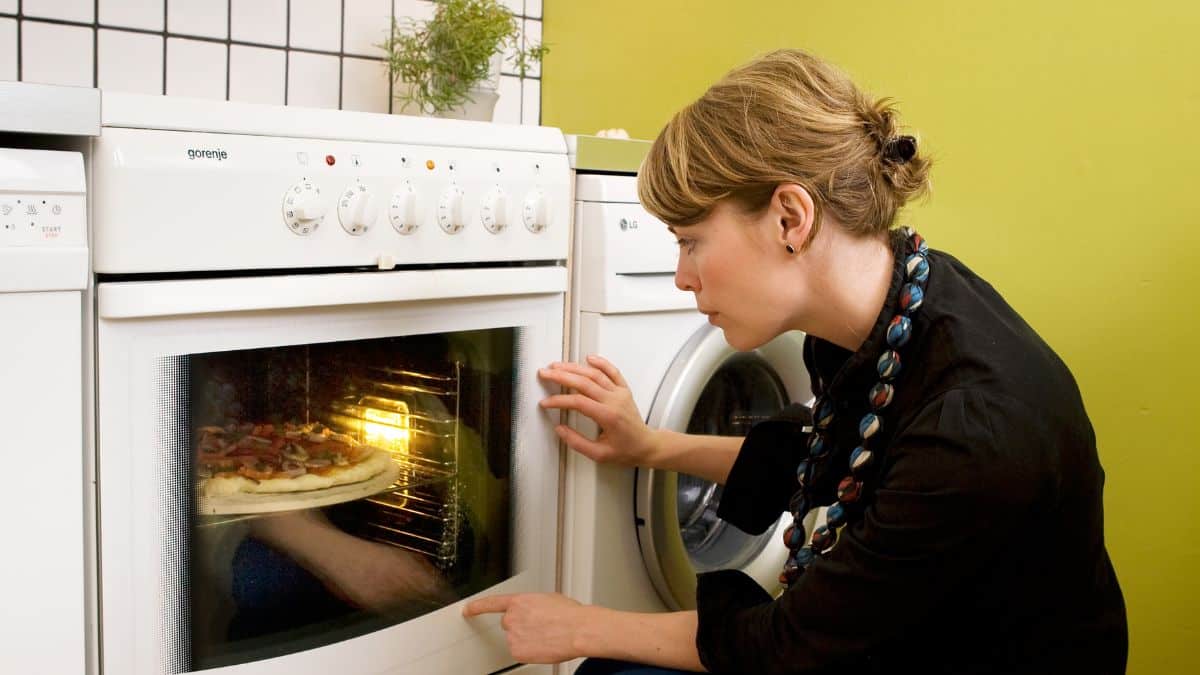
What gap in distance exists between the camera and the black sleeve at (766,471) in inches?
50.9

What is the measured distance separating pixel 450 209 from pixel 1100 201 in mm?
876

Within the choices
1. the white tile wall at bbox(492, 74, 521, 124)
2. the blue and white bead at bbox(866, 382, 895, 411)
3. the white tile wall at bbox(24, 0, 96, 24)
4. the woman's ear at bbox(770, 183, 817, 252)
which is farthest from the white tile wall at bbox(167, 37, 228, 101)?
the blue and white bead at bbox(866, 382, 895, 411)

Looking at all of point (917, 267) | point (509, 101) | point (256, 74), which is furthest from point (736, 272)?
point (509, 101)

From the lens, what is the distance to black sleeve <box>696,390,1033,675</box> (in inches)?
35.2

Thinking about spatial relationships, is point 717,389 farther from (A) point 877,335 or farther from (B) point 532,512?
(A) point 877,335

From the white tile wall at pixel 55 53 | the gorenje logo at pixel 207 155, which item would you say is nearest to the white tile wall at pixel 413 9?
the white tile wall at pixel 55 53

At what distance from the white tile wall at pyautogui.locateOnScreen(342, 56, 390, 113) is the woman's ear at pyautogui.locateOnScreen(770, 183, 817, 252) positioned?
999 mm

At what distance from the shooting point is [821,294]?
1.04 metres

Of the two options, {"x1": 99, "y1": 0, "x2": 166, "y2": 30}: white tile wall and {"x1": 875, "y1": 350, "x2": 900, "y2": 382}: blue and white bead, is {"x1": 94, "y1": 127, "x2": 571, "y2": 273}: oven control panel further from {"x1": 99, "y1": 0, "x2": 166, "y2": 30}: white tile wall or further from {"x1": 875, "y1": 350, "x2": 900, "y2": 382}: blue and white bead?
{"x1": 99, "y1": 0, "x2": 166, "y2": 30}: white tile wall

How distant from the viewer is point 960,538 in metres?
0.90

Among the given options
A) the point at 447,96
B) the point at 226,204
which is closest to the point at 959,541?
the point at 226,204

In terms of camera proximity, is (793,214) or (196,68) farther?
(196,68)

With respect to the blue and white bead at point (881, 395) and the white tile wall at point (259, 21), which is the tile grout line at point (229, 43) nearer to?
the white tile wall at point (259, 21)

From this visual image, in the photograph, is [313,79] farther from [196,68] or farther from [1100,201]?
[1100,201]
